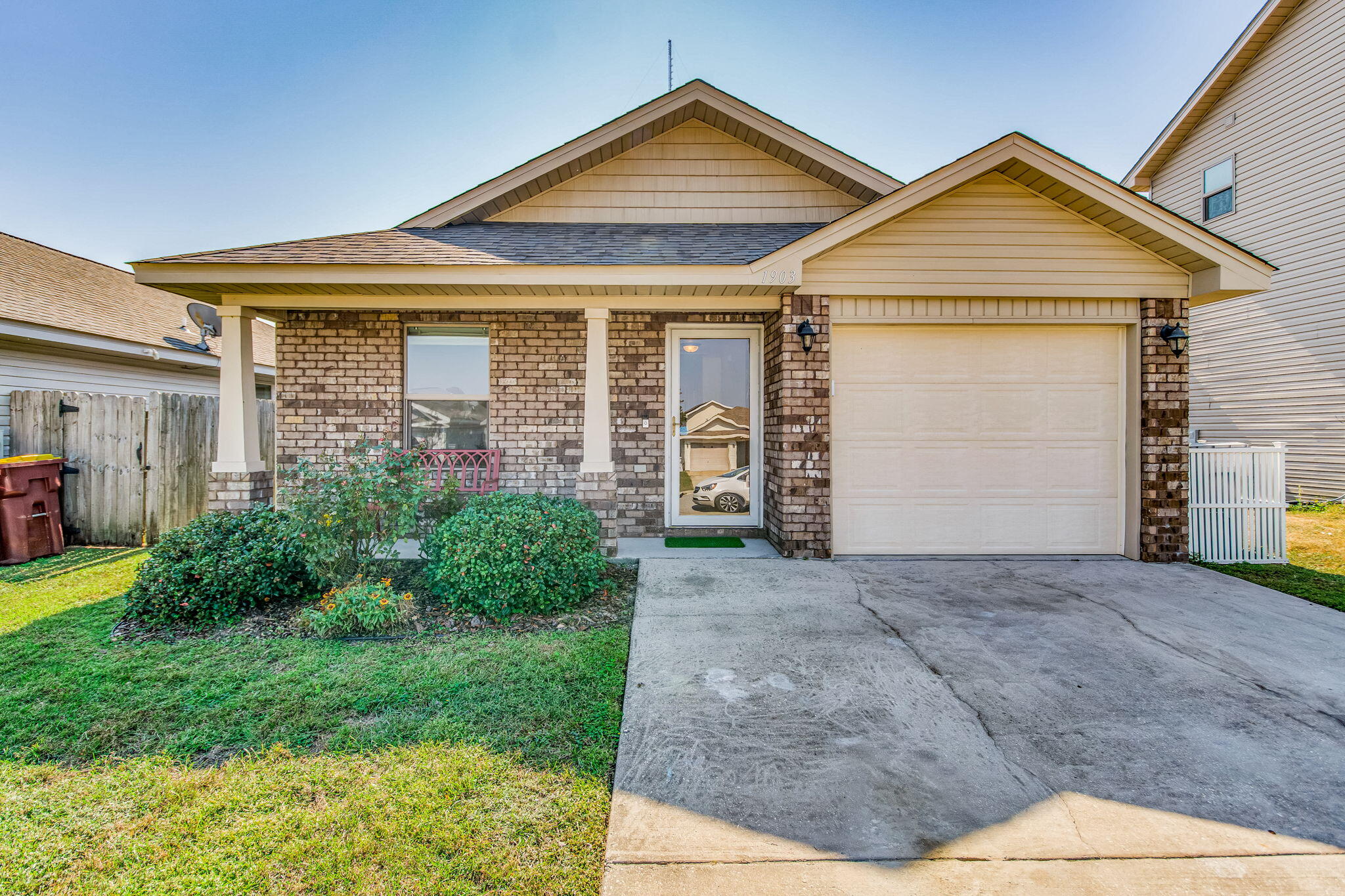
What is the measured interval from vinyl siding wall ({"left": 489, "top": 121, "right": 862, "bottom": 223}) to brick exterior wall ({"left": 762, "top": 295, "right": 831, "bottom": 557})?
2118 mm

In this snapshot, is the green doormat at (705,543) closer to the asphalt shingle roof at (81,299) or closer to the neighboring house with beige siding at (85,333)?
the asphalt shingle roof at (81,299)

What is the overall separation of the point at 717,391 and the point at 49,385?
8.68 m

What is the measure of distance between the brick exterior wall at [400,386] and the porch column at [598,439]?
79 centimetres

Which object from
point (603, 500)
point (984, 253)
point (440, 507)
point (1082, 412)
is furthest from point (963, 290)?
point (440, 507)

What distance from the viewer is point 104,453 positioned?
6.32m

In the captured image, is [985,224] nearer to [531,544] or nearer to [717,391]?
[717,391]

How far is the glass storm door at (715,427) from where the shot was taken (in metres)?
6.47

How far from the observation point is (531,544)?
4.05 meters

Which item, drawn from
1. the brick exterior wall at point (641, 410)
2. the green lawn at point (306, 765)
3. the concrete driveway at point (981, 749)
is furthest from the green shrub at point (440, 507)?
the concrete driveway at point (981, 749)

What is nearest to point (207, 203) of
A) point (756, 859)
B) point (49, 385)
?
point (49, 385)

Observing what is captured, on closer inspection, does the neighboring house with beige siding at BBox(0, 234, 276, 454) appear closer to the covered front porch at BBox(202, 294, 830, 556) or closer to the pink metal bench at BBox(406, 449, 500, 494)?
the covered front porch at BBox(202, 294, 830, 556)

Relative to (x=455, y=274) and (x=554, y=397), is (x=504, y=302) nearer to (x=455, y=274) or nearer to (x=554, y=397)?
(x=455, y=274)

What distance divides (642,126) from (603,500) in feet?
14.3

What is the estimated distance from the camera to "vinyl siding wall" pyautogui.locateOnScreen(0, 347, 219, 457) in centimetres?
693
